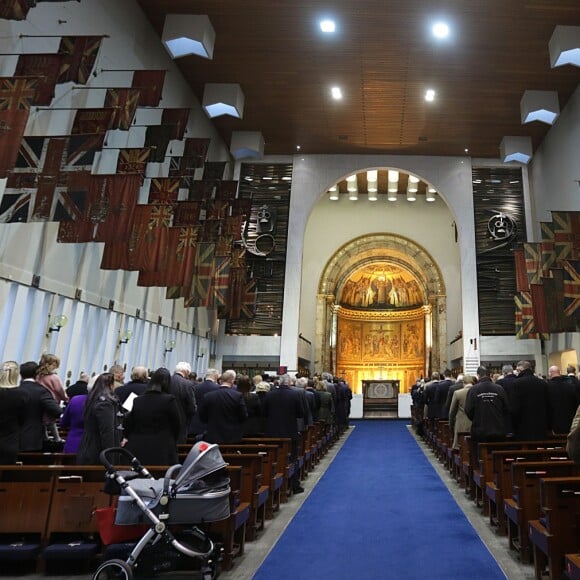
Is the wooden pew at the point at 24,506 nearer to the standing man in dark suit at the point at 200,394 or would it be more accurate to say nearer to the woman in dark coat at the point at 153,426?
the woman in dark coat at the point at 153,426

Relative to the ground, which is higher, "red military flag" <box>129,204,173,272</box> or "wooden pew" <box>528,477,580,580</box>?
"red military flag" <box>129,204,173,272</box>

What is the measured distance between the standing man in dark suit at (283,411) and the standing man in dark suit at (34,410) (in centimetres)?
256

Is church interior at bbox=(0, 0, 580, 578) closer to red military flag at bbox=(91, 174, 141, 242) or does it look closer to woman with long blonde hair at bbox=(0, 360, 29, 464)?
red military flag at bbox=(91, 174, 141, 242)

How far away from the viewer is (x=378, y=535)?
4.21 m

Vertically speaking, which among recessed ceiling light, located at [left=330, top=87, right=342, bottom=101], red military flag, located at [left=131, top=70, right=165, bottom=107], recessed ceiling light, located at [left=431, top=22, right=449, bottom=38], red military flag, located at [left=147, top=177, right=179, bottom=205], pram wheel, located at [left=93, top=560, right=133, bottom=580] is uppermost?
recessed ceiling light, located at [left=330, top=87, right=342, bottom=101]

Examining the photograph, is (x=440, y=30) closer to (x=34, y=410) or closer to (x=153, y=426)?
(x=153, y=426)

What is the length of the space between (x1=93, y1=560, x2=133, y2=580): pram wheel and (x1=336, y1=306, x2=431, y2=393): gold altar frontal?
20240mm

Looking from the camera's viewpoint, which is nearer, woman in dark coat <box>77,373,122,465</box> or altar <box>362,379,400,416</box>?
woman in dark coat <box>77,373,122,465</box>

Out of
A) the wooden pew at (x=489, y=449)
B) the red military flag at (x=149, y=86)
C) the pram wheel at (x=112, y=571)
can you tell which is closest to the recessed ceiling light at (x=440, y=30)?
the red military flag at (x=149, y=86)

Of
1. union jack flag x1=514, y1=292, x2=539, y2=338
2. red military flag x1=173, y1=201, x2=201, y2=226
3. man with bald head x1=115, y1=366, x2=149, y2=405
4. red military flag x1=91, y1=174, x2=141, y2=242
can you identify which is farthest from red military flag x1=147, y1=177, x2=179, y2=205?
union jack flag x1=514, y1=292, x2=539, y2=338

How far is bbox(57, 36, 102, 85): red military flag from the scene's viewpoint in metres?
6.77

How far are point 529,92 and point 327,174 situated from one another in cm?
675

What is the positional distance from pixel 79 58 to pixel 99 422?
5.71 metres

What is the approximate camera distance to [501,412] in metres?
5.13
